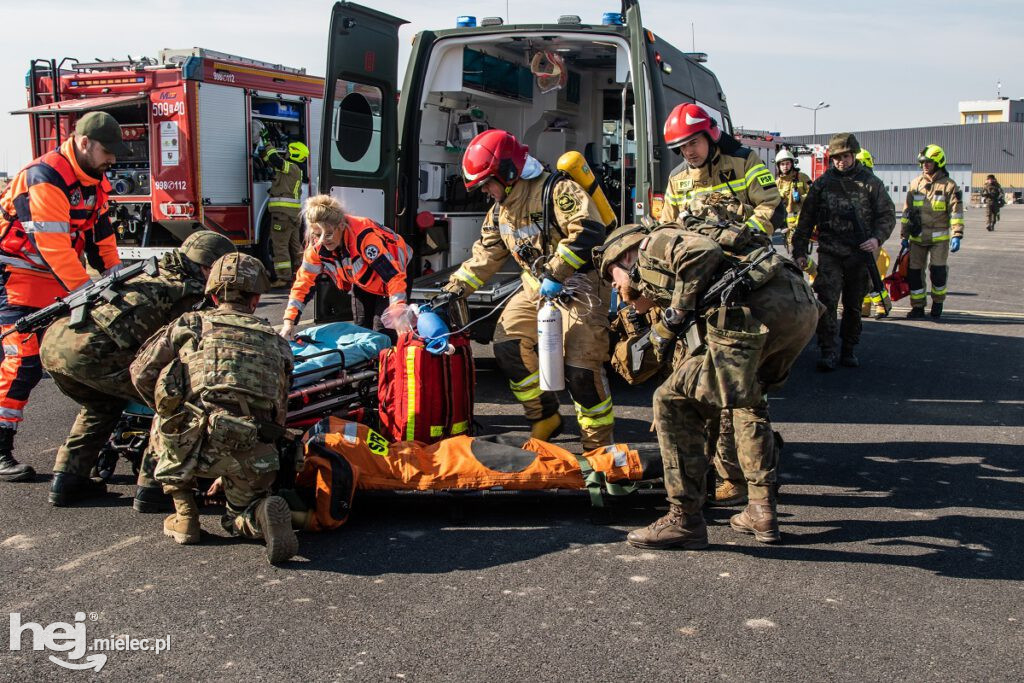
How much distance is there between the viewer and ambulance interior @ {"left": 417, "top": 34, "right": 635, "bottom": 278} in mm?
7604

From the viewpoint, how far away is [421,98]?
23.9 ft

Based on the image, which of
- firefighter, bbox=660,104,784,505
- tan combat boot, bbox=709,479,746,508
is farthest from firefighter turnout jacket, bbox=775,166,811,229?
tan combat boot, bbox=709,479,746,508

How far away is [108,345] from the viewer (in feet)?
14.6

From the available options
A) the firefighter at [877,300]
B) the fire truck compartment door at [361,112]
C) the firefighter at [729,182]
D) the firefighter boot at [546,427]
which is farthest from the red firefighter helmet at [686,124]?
the firefighter at [877,300]

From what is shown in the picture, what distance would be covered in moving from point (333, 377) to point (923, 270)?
8.21 m

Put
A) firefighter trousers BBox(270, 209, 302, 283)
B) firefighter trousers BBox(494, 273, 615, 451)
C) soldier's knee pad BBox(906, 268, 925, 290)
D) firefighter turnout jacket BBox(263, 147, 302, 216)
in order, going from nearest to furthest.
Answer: firefighter trousers BBox(494, 273, 615, 451)
soldier's knee pad BBox(906, 268, 925, 290)
firefighter turnout jacket BBox(263, 147, 302, 216)
firefighter trousers BBox(270, 209, 302, 283)

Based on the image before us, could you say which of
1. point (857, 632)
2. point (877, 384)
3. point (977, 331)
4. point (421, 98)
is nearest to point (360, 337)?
point (421, 98)

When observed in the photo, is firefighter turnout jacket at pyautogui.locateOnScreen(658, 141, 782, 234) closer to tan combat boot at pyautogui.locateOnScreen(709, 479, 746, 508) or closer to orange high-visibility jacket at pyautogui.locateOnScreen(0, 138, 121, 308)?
tan combat boot at pyautogui.locateOnScreen(709, 479, 746, 508)

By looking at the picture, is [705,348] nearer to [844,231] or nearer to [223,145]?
[844,231]

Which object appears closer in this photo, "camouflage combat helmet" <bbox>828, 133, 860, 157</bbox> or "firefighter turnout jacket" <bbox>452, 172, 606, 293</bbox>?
"firefighter turnout jacket" <bbox>452, 172, 606, 293</bbox>

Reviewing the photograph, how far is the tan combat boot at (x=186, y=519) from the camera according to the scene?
4.06 m

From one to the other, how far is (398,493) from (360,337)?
64.2 inches

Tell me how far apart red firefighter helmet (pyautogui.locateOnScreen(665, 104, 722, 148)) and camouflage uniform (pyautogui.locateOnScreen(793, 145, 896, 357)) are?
2.83m

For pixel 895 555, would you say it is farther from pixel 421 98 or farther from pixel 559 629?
pixel 421 98
